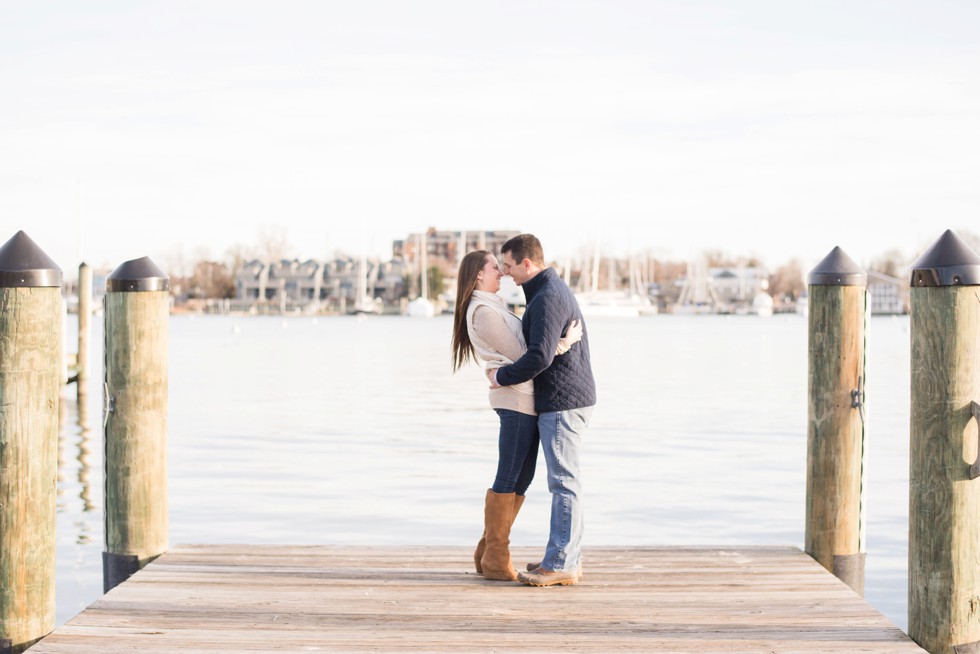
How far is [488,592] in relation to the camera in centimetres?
618

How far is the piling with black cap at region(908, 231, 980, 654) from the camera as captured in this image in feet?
16.9

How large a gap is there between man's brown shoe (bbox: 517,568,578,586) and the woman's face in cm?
155

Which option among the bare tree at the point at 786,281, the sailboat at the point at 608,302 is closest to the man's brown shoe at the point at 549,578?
the sailboat at the point at 608,302

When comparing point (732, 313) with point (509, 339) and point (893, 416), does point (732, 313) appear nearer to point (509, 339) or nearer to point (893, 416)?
point (893, 416)

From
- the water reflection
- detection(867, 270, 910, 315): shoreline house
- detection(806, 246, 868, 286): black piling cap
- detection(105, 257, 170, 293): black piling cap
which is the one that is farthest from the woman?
detection(867, 270, 910, 315): shoreline house

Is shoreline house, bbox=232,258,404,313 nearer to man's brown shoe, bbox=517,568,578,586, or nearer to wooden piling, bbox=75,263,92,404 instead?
wooden piling, bbox=75,263,92,404

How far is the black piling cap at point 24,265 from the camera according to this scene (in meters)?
5.36

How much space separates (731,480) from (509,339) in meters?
11.7

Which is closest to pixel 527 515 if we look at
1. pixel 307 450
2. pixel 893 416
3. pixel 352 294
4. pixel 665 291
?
pixel 307 450

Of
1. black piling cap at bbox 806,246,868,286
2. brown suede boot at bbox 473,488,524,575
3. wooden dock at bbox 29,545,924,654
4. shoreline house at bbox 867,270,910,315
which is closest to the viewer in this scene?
wooden dock at bbox 29,545,924,654

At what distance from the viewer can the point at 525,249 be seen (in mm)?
6121

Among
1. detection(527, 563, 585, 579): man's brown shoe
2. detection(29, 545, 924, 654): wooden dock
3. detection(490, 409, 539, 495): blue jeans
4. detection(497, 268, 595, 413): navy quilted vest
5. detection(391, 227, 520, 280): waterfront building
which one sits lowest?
detection(29, 545, 924, 654): wooden dock

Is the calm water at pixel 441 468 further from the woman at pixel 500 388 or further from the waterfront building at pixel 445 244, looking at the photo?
the waterfront building at pixel 445 244

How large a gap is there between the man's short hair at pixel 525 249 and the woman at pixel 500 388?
0.46 ft
